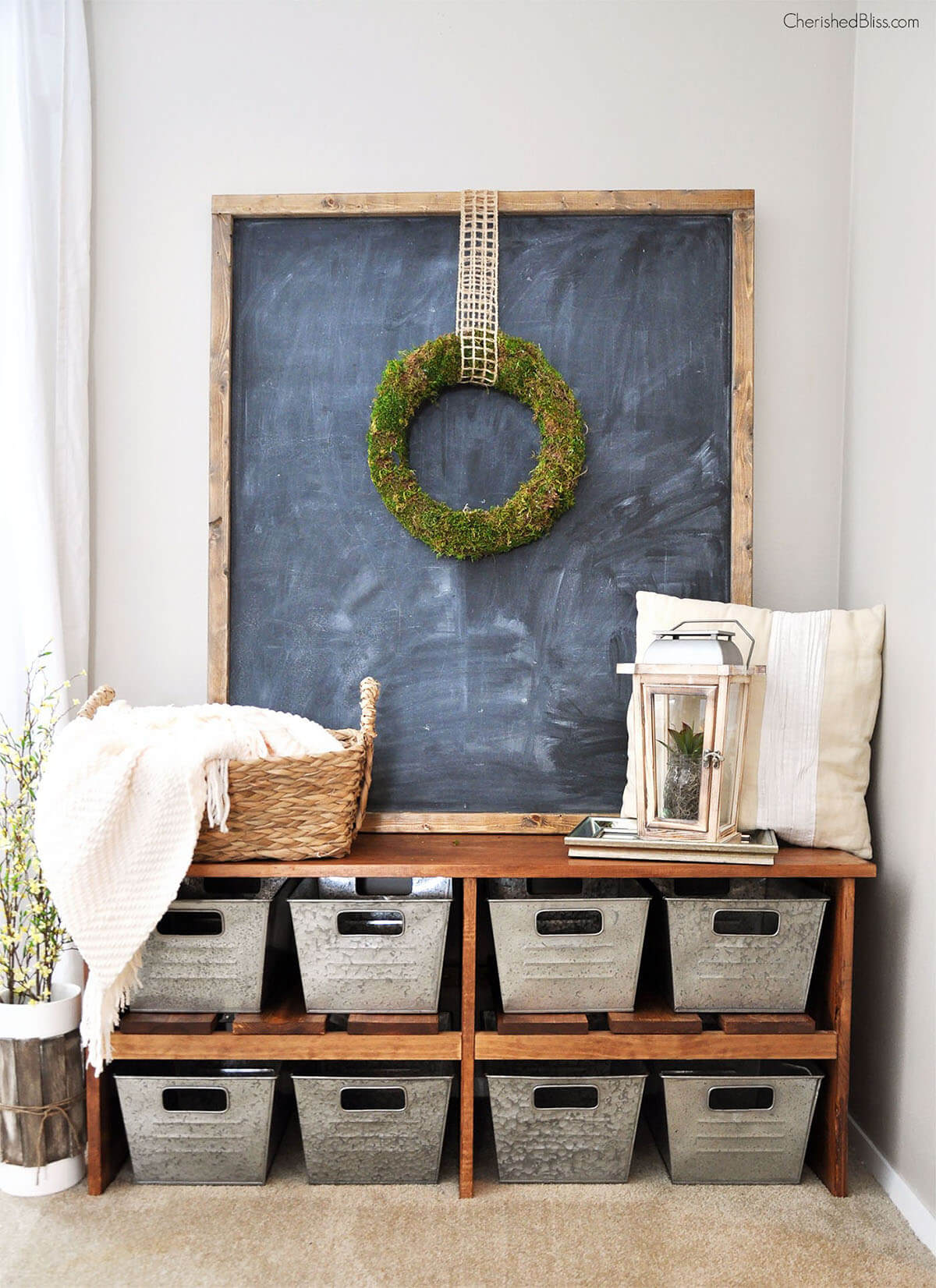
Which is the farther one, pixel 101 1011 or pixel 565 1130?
pixel 565 1130

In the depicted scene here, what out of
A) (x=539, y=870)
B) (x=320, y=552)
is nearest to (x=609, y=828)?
(x=539, y=870)

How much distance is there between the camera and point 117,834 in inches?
65.2

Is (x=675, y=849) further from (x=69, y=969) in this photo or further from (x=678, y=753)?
(x=69, y=969)

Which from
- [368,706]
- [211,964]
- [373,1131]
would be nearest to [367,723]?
[368,706]

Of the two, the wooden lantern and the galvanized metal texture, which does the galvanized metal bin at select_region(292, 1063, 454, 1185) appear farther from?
the wooden lantern

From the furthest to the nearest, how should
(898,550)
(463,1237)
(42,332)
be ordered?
(42,332), (898,550), (463,1237)

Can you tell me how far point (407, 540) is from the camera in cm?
216

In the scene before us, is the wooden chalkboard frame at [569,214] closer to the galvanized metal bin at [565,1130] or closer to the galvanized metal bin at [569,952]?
the galvanized metal bin at [569,952]

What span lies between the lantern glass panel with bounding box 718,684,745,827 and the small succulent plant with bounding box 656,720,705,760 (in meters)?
0.05

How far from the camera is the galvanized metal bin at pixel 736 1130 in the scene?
1800 mm

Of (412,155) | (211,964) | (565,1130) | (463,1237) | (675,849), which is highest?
(412,155)

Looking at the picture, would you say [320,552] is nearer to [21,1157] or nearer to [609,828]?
[609,828]

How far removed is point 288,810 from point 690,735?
0.76 meters

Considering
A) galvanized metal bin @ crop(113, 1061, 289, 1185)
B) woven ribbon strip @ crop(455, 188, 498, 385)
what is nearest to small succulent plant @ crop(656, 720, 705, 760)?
woven ribbon strip @ crop(455, 188, 498, 385)
